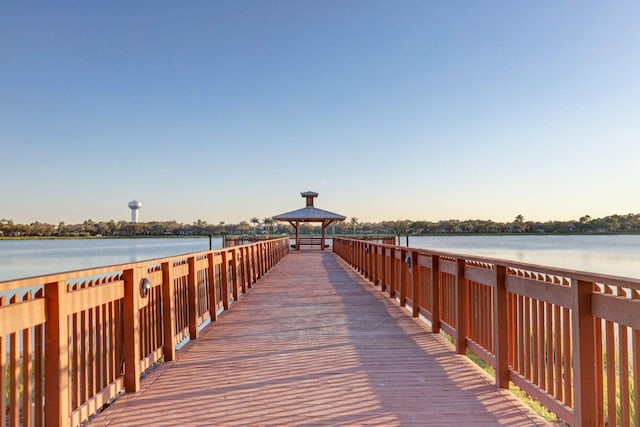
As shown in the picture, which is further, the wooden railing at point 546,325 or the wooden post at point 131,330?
the wooden post at point 131,330

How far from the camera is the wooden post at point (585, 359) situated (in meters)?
2.22

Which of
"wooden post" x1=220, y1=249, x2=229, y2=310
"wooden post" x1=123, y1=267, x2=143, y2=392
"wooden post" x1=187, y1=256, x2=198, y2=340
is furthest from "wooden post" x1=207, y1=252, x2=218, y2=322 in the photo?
"wooden post" x1=123, y1=267, x2=143, y2=392

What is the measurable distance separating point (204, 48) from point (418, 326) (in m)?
16.6

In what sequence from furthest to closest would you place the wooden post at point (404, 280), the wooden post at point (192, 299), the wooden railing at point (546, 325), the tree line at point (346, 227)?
1. the tree line at point (346, 227)
2. the wooden post at point (404, 280)
3. the wooden post at point (192, 299)
4. the wooden railing at point (546, 325)

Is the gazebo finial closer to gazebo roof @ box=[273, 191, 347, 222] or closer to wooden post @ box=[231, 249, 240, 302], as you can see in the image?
gazebo roof @ box=[273, 191, 347, 222]

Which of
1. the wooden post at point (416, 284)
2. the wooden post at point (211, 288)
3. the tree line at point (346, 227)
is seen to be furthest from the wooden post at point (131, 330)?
the tree line at point (346, 227)

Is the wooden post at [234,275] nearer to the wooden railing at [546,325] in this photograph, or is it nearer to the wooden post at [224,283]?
the wooden post at [224,283]

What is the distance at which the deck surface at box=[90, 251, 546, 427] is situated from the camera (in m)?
2.73

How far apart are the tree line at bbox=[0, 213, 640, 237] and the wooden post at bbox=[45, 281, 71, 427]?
83.7m

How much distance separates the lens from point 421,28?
16203 mm

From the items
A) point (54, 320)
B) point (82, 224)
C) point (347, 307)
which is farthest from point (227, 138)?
point (82, 224)

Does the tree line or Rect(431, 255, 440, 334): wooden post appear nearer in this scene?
Rect(431, 255, 440, 334): wooden post

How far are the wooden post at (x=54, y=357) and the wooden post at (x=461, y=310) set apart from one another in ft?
10.9

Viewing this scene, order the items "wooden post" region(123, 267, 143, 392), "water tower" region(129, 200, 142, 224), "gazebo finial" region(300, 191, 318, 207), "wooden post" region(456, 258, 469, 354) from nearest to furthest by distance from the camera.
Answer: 1. "wooden post" region(123, 267, 143, 392)
2. "wooden post" region(456, 258, 469, 354)
3. "gazebo finial" region(300, 191, 318, 207)
4. "water tower" region(129, 200, 142, 224)
